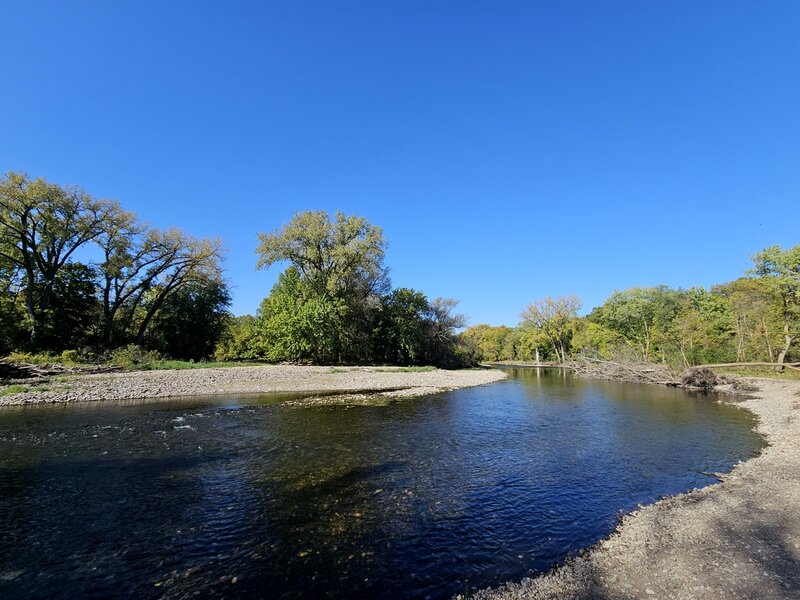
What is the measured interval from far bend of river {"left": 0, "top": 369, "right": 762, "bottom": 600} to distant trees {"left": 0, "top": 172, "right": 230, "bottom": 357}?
24816 mm

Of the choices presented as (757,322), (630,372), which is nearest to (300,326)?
(630,372)

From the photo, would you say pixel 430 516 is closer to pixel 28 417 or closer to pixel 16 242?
pixel 28 417

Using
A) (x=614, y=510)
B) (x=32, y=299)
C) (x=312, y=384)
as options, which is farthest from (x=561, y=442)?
(x=32, y=299)

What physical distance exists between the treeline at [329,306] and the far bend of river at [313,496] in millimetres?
28633

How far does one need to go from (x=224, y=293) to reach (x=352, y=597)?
185 ft

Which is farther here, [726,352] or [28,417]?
[726,352]

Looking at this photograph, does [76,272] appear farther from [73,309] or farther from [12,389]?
[12,389]

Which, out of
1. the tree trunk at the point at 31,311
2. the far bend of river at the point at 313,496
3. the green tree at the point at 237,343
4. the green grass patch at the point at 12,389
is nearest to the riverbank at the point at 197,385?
the green grass patch at the point at 12,389


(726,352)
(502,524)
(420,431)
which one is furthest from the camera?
(726,352)

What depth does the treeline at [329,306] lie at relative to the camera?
4603cm

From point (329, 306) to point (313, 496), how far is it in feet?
127

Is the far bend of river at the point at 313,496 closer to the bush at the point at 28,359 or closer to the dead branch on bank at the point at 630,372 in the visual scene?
the bush at the point at 28,359

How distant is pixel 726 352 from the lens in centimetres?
4297

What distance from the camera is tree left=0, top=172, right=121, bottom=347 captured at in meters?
34.3
